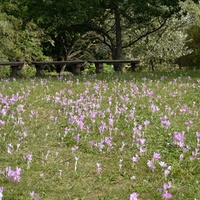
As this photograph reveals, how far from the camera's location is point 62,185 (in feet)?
15.8

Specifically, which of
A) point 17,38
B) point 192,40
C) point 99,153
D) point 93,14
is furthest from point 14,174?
point 192,40

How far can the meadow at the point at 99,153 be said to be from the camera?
4.67m

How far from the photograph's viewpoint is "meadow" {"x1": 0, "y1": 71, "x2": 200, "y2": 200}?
467 cm

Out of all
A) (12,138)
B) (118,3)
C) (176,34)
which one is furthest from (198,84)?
(176,34)

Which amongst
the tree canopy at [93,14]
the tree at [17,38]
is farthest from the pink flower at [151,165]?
the tree at [17,38]

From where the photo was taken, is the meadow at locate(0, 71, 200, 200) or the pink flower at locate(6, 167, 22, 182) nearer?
the pink flower at locate(6, 167, 22, 182)

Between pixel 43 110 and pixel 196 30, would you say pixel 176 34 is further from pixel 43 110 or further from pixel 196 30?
pixel 43 110

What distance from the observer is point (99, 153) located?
598cm

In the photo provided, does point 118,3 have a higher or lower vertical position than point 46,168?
higher

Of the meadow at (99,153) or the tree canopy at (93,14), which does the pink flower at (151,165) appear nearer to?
the meadow at (99,153)

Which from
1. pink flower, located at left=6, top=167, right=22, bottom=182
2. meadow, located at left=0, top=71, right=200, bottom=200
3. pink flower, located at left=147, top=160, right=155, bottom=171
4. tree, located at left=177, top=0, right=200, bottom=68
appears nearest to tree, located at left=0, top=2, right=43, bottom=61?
tree, located at left=177, top=0, right=200, bottom=68

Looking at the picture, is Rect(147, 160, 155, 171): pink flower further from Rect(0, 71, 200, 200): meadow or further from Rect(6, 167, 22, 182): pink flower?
Rect(6, 167, 22, 182): pink flower

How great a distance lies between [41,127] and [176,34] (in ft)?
87.0

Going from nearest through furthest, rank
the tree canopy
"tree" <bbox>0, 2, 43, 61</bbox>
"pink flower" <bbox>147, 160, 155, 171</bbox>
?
"pink flower" <bbox>147, 160, 155, 171</bbox> < the tree canopy < "tree" <bbox>0, 2, 43, 61</bbox>
